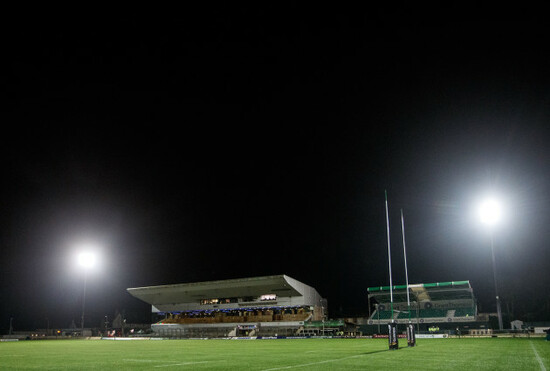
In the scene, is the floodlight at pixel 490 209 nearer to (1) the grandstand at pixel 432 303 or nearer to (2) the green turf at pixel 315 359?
(2) the green turf at pixel 315 359

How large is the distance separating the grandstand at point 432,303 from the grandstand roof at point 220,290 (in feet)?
39.6

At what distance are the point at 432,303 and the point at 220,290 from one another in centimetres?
3177

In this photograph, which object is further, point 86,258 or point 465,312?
point 465,312

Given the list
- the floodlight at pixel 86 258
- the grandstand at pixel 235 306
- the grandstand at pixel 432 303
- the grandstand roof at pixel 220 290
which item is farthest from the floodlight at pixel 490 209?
the floodlight at pixel 86 258

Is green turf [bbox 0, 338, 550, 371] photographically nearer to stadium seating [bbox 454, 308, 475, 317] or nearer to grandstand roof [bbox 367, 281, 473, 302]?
grandstand roof [bbox 367, 281, 473, 302]

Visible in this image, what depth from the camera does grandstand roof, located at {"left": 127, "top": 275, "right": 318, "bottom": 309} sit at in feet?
211

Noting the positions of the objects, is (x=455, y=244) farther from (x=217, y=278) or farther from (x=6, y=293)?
(x=6, y=293)

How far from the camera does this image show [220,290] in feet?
229

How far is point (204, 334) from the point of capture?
2687 inches

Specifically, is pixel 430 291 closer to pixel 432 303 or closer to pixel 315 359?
pixel 432 303

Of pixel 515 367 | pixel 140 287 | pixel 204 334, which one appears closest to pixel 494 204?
pixel 515 367

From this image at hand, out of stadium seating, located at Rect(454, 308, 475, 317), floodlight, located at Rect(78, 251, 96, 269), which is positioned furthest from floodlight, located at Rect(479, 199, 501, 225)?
floodlight, located at Rect(78, 251, 96, 269)

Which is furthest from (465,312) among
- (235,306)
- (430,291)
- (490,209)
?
(235,306)

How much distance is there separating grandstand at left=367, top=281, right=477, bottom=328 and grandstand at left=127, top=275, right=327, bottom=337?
430 inches
